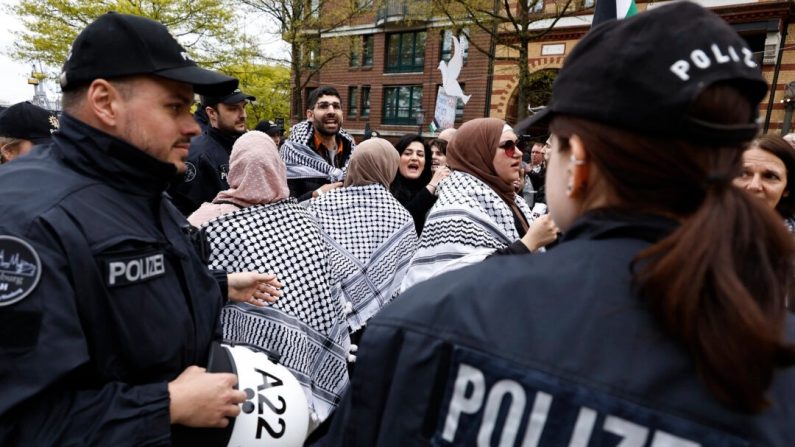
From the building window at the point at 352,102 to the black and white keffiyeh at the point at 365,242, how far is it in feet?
77.0

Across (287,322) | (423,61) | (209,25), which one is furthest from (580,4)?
(287,322)

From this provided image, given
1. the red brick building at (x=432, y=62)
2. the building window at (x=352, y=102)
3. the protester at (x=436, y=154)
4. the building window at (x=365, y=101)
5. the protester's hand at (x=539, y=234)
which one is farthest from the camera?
the building window at (x=352, y=102)

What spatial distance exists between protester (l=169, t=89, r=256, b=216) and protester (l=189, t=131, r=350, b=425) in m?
1.35

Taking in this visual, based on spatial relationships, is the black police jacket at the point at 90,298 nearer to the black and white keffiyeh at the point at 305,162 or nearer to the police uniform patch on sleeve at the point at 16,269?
the police uniform patch on sleeve at the point at 16,269

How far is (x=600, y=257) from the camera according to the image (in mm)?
854

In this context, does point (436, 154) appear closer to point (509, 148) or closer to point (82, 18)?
point (509, 148)

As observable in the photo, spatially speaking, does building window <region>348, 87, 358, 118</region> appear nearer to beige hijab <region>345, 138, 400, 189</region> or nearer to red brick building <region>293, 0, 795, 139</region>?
red brick building <region>293, 0, 795, 139</region>

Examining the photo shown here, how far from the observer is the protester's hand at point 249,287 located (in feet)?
7.65

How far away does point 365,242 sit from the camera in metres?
3.79

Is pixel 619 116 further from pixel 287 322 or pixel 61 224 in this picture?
pixel 287 322

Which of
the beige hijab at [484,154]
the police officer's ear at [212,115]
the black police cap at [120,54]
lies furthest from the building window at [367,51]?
the black police cap at [120,54]

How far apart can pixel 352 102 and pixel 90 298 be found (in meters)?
26.5

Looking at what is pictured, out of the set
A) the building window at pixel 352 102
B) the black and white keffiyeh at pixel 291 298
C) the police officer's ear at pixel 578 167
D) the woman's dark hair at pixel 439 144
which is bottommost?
the black and white keffiyeh at pixel 291 298

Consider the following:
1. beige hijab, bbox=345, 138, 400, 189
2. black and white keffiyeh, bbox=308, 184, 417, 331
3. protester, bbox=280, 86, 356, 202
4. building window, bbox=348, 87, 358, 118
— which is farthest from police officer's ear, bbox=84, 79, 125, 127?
building window, bbox=348, 87, 358, 118
